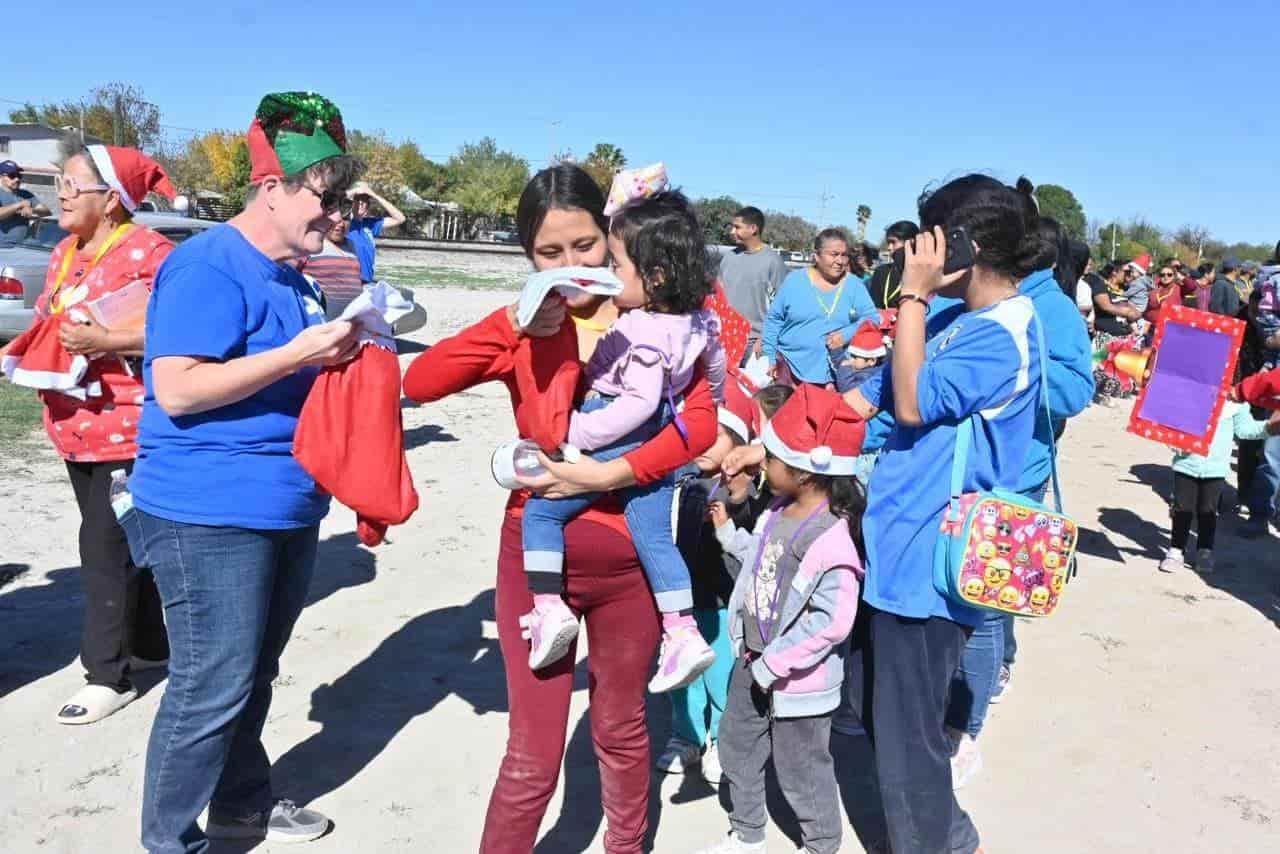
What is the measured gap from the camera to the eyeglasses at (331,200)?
2619mm

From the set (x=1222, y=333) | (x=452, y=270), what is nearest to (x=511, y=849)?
(x=1222, y=333)

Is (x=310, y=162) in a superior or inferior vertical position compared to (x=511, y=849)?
superior

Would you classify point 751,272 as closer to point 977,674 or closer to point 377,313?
point 977,674

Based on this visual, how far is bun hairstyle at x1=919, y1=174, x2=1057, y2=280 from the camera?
2.65 m

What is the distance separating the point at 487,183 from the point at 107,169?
72426mm

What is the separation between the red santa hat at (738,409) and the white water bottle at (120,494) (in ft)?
5.71

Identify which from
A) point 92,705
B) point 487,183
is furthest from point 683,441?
point 487,183

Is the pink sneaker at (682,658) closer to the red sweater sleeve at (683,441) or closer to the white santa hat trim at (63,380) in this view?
the red sweater sleeve at (683,441)

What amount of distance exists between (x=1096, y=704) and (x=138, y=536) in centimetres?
408

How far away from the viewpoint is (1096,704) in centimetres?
466

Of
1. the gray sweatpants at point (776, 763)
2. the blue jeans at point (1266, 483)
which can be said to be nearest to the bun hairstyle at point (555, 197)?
the gray sweatpants at point (776, 763)

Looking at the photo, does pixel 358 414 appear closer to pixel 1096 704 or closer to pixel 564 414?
pixel 564 414

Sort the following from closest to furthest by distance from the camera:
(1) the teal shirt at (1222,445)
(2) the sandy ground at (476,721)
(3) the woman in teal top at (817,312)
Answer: (2) the sandy ground at (476,721) < (1) the teal shirt at (1222,445) < (3) the woman in teal top at (817,312)

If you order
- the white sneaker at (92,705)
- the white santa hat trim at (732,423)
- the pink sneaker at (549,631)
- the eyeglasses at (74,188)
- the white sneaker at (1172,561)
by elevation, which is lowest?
the white sneaker at (92,705)
